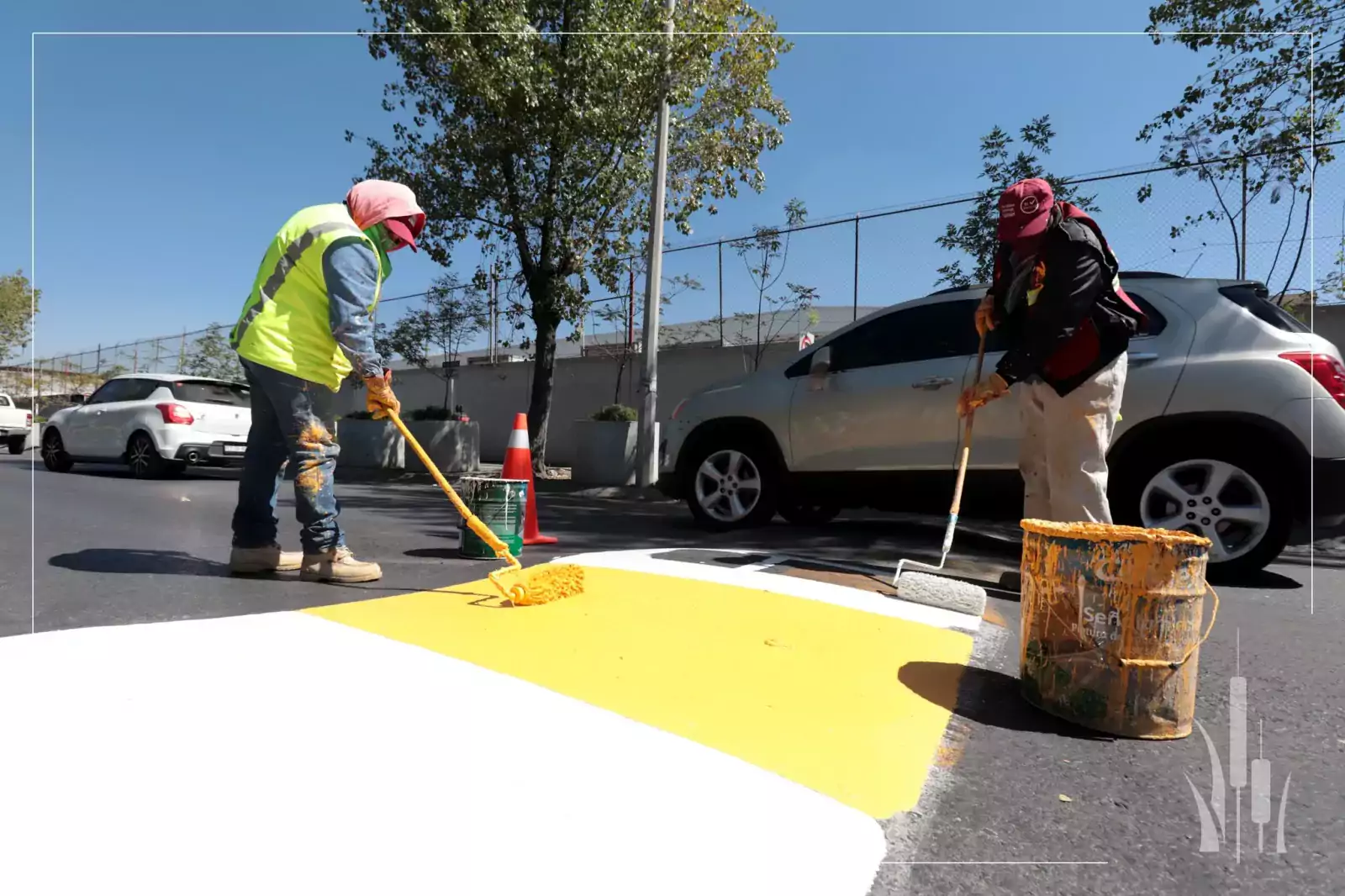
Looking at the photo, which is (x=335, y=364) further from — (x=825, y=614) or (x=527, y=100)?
(x=527, y=100)

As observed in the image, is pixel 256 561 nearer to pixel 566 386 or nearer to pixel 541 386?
pixel 541 386

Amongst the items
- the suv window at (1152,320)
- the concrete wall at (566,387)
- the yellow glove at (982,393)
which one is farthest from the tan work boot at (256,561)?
the concrete wall at (566,387)

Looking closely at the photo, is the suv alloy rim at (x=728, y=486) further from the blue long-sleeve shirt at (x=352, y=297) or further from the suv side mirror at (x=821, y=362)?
the blue long-sleeve shirt at (x=352, y=297)

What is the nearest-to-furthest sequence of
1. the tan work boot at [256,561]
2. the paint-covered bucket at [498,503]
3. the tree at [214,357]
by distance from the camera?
the tan work boot at [256,561] < the paint-covered bucket at [498,503] < the tree at [214,357]

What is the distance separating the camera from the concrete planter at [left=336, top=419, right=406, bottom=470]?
45.8 feet

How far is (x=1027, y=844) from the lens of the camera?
154 cm

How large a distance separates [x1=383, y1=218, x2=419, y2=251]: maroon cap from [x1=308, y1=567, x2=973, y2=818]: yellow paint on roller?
1.69 m

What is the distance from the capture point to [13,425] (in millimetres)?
16797

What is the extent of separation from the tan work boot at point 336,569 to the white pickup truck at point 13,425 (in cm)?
1791

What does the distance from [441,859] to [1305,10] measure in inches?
412

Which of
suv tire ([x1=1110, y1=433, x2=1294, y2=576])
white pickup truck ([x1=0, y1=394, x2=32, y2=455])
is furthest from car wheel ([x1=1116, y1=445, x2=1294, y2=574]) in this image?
white pickup truck ([x1=0, y1=394, x2=32, y2=455])

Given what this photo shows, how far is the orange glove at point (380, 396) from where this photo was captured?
11.3 feet

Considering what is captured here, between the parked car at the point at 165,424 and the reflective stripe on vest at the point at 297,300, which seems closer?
the reflective stripe on vest at the point at 297,300


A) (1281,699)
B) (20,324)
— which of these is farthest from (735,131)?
(20,324)
